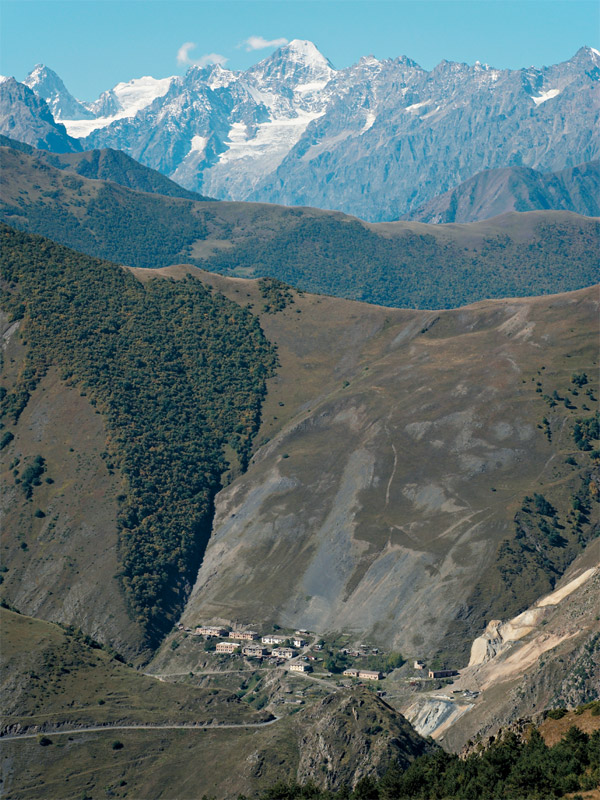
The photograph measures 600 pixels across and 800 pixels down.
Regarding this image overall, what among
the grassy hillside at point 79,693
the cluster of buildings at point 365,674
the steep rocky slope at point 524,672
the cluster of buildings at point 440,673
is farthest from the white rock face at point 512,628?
the grassy hillside at point 79,693

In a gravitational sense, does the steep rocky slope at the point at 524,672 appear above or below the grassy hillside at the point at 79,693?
below

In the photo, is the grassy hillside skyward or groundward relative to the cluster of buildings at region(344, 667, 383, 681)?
skyward

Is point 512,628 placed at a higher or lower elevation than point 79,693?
lower

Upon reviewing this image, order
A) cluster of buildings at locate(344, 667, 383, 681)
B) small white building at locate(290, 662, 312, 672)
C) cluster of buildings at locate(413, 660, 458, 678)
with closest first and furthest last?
cluster of buildings at locate(413, 660, 458, 678) < cluster of buildings at locate(344, 667, 383, 681) < small white building at locate(290, 662, 312, 672)

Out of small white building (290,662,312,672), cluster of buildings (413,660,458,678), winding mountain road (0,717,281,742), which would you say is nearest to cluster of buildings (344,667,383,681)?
small white building (290,662,312,672)

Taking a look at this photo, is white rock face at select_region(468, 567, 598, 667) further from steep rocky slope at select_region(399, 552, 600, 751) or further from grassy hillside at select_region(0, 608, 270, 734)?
grassy hillside at select_region(0, 608, 270, 734)

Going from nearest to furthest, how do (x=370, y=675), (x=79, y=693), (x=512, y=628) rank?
(x=79, y=693) → (x=512, y=628) → (x=370, y=675)

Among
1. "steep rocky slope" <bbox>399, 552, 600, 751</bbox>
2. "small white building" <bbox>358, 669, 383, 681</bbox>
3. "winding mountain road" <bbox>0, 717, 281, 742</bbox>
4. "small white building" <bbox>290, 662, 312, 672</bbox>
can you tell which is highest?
"winding mountain road" <bbox>0, 717, 281, 742</bbox>

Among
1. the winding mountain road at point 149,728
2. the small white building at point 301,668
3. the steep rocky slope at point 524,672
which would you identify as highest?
the winding mountain road at point 149,728

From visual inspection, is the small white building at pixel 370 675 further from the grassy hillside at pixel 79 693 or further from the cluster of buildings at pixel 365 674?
the grassy hillside at pixel 79 693

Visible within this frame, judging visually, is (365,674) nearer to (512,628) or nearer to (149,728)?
(512,628)

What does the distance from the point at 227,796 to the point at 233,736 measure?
55.0ft

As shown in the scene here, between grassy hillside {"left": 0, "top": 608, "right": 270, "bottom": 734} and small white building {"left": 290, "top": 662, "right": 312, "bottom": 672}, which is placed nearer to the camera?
grassy hillside {"left": 0, "top": 608, "right": 270, "bottom": 734}

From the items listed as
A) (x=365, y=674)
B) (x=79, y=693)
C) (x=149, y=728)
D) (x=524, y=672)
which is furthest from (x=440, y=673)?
(x=79, y=693)
